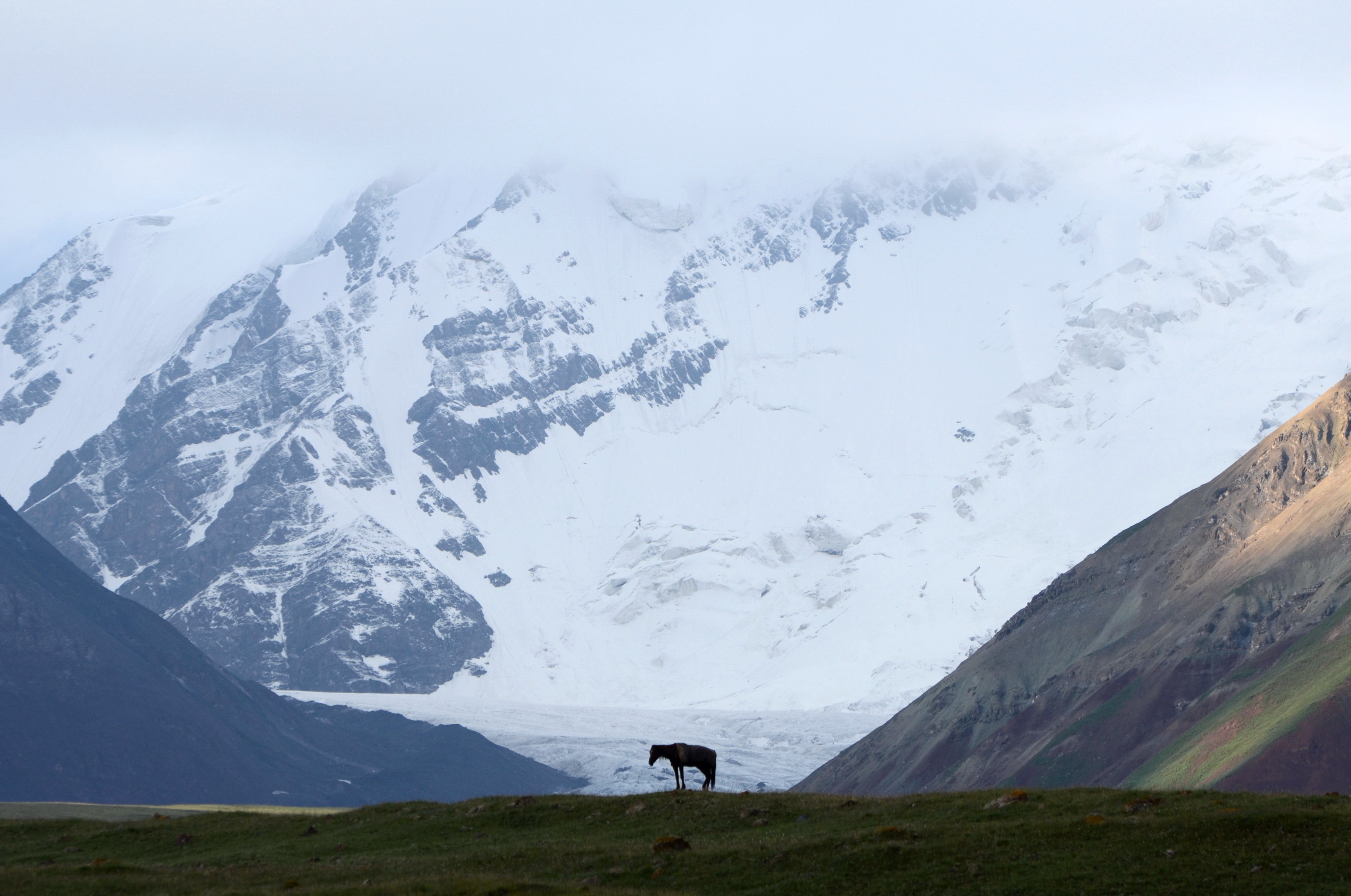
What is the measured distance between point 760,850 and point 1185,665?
345 feet

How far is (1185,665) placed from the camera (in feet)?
438

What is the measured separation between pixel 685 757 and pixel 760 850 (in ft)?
33.4

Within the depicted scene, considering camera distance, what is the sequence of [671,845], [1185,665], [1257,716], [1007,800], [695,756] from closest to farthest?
[671,845] < [1007,800] < [695,756] < [1257,716] < [1185,665]

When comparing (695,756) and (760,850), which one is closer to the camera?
(760,850)

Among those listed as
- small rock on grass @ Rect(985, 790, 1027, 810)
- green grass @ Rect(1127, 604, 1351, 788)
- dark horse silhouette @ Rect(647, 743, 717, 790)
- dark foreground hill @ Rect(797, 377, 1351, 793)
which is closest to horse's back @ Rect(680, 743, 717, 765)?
dark horse silhouette @ Rect(647, 743, 717, 790)

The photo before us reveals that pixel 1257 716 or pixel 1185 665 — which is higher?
pixel 1185 665

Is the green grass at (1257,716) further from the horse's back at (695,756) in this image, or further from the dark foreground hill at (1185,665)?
the horse's back at (695,756)

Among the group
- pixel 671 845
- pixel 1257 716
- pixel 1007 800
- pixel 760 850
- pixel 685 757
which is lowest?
pixel 1257 716

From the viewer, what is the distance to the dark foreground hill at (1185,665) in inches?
4227

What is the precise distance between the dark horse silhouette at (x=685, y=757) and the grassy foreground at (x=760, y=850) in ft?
3.98

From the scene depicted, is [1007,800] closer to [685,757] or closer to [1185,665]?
[685,757]

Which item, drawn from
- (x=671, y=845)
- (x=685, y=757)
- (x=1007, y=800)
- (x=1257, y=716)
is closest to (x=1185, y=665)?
(x=1257, y=716)

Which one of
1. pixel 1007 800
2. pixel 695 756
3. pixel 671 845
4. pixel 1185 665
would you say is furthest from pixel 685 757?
pixel 1185 665

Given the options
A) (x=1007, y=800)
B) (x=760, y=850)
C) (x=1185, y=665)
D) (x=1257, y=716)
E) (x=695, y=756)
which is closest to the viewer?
(x=760, y=850)
